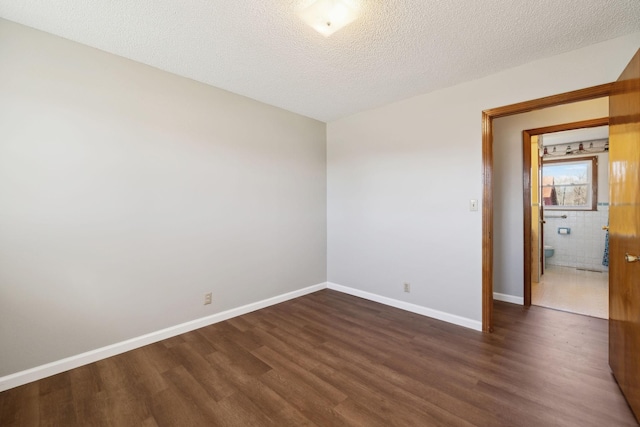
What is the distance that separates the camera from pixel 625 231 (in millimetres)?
1595

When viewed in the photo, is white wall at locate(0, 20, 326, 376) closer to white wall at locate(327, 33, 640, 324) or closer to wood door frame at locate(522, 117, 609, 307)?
white wall at locate(327, 33, 640, 324)

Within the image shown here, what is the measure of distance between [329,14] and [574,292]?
188 inches

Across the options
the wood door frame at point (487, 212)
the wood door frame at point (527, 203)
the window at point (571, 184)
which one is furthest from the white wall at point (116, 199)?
the window at point (571, 184)

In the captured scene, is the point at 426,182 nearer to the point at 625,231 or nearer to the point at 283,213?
the point at 625,231

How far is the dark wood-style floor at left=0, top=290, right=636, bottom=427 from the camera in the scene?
5.13 feet

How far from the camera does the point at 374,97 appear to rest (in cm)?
310

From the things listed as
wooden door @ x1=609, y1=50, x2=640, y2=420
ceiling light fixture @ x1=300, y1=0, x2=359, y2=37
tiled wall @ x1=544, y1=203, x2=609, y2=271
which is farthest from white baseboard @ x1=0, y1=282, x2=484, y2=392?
tiled wall @ x1=544, y1=203, x2=609, y2=271

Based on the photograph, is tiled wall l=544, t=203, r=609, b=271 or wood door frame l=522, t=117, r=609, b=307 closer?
wood door frame l=522, t=117, r=609, b=307

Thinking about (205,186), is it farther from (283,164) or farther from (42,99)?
(42,99)

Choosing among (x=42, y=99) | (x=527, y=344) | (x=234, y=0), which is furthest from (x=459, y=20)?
(x=42, y=99)

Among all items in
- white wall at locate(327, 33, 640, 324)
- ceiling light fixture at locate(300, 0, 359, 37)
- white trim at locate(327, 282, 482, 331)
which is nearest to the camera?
ceiling light fixture at locate(300, 0, 359, 37)

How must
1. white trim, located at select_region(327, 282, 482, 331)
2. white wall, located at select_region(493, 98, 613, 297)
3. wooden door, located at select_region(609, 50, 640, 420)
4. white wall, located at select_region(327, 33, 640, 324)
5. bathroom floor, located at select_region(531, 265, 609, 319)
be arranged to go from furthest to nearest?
white wall, located at select_region(493, 98, 613, 297) < bathroom floor, located at select_region(531, 265, 609, 319) < white trim, located at select_region(327, 282, 482, 331) < white wall, located at select_region(327, 33, 640, 324) < wooden door, located at select_region(609, 50, 640, 420)

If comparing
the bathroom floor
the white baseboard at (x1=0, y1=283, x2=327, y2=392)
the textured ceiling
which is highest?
the textured ceiling

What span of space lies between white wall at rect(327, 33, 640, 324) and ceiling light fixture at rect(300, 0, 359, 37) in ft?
5.35
